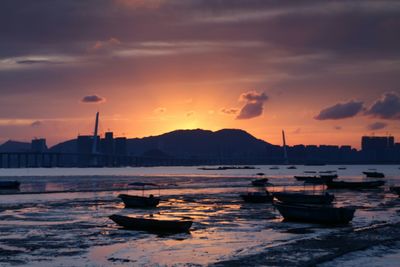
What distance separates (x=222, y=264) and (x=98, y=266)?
234 inches

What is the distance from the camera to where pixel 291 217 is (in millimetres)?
47906

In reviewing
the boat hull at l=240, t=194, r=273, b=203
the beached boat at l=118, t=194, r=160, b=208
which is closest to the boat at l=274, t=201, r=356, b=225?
the beached boat at l=118, t=194, r=160, b=208

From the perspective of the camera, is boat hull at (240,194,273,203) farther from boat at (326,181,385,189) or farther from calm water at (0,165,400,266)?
boat at (326,181,385,189)

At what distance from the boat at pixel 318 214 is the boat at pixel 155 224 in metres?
10.7

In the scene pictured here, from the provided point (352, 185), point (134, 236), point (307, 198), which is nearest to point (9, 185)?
point (352, 185)

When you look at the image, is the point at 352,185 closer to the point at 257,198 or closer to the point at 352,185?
the point at 352,185

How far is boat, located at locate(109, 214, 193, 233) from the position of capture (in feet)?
132

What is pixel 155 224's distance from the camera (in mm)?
41094

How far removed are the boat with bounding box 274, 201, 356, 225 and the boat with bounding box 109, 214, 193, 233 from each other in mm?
10735

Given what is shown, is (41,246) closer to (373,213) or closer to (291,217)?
(291,217)

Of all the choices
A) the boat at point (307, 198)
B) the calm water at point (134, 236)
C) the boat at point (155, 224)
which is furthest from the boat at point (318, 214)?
the boat at point (307, 198)

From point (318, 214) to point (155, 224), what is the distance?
13389 mm

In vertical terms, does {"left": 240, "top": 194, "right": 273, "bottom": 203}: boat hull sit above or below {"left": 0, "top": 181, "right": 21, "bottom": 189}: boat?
below

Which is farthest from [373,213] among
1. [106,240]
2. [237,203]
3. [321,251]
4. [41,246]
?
[41,246]
